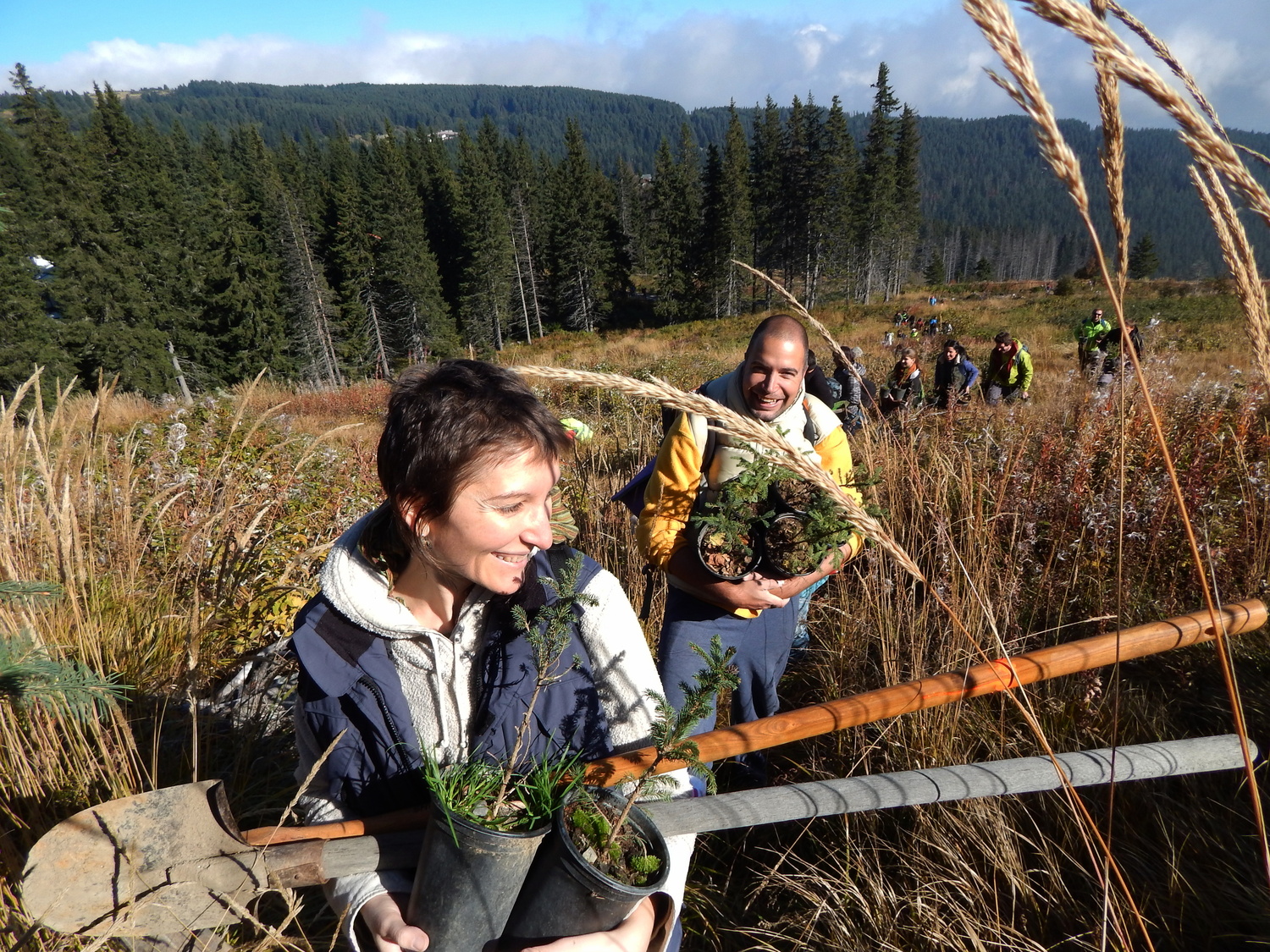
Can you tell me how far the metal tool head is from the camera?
51.0 inches

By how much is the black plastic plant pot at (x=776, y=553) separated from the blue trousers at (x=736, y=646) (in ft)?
0.90

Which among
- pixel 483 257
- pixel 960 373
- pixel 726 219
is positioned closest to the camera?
pixel 960 373

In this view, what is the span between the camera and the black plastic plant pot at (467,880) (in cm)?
112

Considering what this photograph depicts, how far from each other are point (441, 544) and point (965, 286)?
62462 mm

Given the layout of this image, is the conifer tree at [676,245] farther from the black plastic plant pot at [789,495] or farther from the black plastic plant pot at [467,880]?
the black plastic plant pot at [467,880]

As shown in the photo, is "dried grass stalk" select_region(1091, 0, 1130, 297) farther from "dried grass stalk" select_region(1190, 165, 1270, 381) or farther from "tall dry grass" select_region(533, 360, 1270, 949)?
"tall dry grass" select_region(533, 360, 1270, 949)

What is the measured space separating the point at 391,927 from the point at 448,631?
0.59 meters

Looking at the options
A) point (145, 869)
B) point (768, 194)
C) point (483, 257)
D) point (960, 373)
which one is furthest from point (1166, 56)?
point (768, 194)

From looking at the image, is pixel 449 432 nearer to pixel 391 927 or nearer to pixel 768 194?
pixel 391 927

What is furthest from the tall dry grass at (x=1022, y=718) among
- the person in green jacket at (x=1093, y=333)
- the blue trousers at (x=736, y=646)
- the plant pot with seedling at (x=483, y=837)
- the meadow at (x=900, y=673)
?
the person in green jacket at (x=1093, y=333)

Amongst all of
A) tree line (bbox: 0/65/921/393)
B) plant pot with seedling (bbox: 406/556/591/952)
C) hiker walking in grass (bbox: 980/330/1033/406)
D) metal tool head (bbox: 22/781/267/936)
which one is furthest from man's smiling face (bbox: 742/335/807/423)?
tree line (bbox: 0/65/921/393)

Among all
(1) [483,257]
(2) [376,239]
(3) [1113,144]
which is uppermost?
(2) [376,239]

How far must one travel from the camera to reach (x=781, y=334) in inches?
98.3

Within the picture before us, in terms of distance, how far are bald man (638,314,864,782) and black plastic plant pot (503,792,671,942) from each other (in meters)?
1.18
